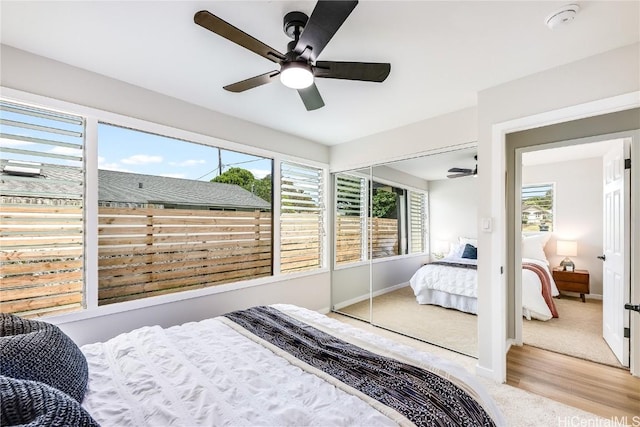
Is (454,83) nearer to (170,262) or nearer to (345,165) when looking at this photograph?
(345,165)

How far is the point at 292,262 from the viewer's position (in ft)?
12.6

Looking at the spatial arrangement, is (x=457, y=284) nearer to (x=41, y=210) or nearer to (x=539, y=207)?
(x=539, y=207)

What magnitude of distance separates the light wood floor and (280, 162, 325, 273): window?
2.50 meters

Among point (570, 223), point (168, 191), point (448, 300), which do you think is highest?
point (168, 191)

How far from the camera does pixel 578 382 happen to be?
7.86 feet

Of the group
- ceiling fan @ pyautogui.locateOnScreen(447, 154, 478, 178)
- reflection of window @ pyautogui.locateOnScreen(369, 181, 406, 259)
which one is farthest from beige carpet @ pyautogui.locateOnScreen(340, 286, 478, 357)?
ceiling fan @ pyautogui.locateOnScreen(447, 154, 478, 178)

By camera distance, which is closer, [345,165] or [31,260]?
[31,260]

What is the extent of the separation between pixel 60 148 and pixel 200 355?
1.91 m

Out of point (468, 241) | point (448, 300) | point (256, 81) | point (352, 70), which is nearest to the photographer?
point (352, 70)

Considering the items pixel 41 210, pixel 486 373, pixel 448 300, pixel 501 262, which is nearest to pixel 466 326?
pixel 448 300

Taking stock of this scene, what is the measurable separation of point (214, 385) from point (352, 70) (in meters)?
1.80

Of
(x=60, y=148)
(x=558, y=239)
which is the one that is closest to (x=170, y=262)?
(x=60, y=148)

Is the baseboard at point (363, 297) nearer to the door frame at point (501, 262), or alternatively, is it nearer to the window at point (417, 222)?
the window at point (417, 222)

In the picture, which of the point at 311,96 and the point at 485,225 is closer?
the point at 311,96
